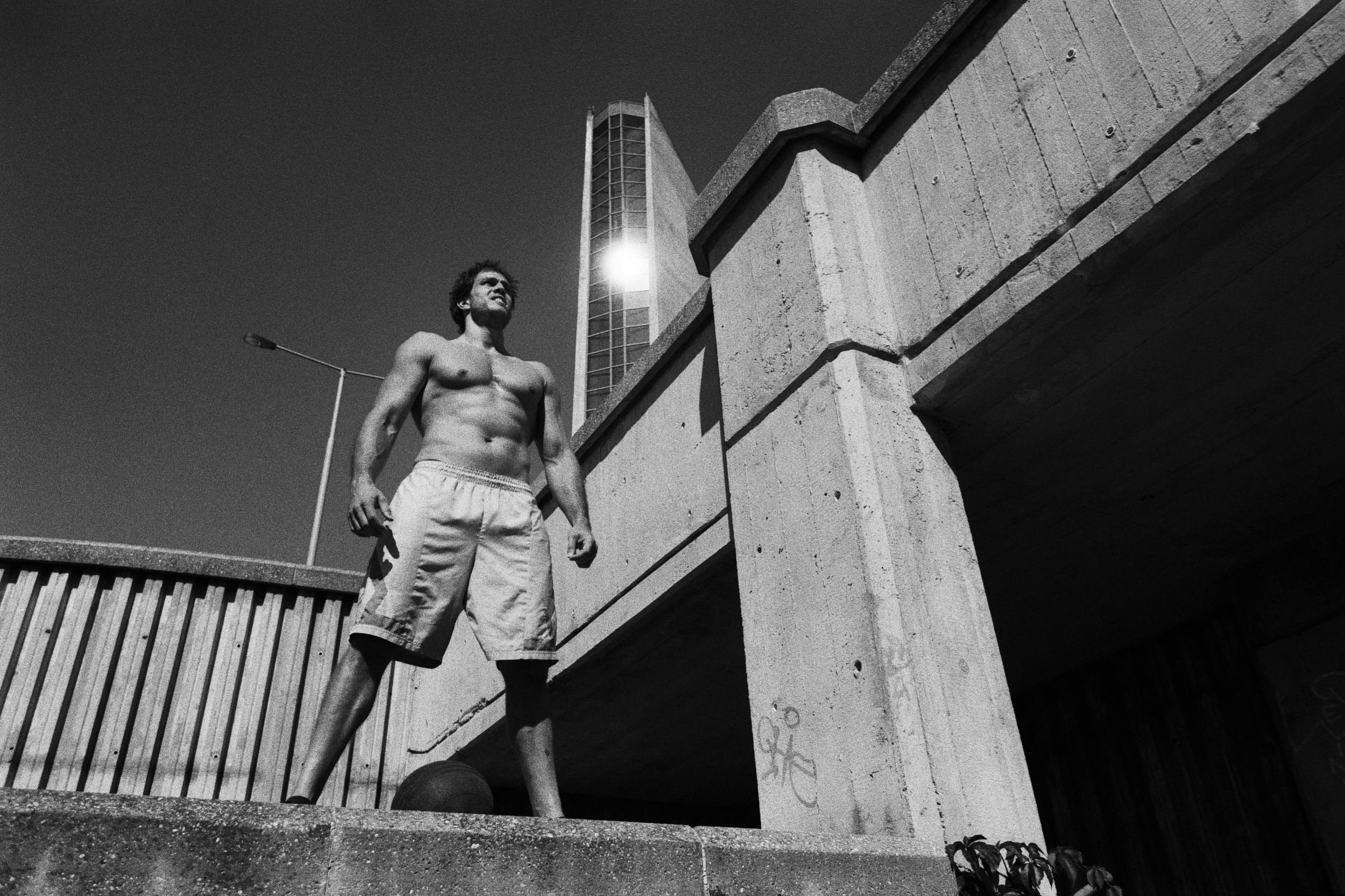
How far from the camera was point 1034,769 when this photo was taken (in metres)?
6.84

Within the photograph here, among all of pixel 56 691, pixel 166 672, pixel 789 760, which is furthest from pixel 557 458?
pixel 56 691

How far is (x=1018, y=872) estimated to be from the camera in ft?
9.18

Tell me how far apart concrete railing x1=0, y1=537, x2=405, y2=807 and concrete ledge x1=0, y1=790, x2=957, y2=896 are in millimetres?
4851

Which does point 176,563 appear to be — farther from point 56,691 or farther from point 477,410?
point 477,410

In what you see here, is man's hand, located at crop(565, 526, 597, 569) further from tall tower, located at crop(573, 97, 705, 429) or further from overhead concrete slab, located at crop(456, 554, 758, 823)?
tall tower, located at crop(573, 97, 705, 429)

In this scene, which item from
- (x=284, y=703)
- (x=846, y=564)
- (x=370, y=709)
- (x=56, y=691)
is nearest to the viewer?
(x=370, y=709)

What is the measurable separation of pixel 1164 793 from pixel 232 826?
5.75m

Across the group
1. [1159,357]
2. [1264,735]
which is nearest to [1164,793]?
[1264,735]

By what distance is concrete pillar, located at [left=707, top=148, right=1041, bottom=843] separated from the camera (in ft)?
10.5

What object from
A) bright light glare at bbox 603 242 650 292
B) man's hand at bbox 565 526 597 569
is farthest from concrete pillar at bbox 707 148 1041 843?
bright light glare at bbox 603 242 650 292

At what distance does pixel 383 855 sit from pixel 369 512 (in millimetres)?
1642

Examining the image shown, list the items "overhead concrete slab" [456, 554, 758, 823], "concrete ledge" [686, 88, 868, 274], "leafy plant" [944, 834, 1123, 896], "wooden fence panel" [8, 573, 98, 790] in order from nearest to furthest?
"leafy plant" [944, 834, 1123, 896]
"concrete ledge" [686, 88, 868, 274]
"overhead concrete slab" [456, 554, 758, 823]
"wooden fence panel" [8, 573, 98, 790]

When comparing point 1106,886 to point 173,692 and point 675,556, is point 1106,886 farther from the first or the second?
point 173,692

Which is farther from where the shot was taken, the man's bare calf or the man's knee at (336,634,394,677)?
the man's knee at (336,634,394,677)
